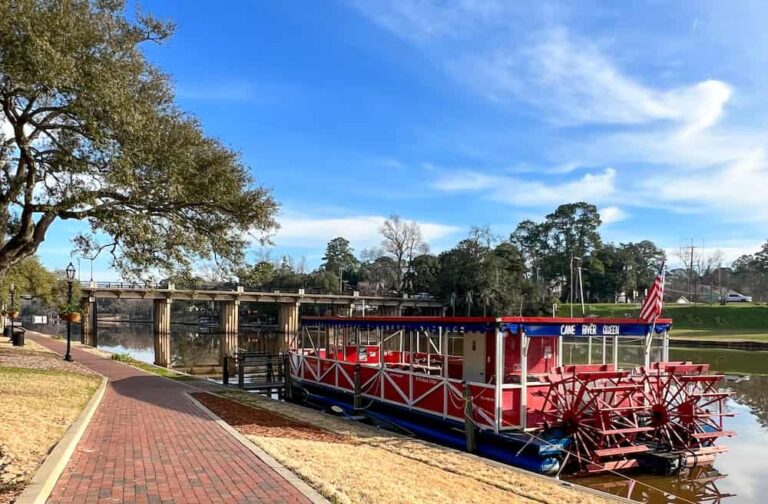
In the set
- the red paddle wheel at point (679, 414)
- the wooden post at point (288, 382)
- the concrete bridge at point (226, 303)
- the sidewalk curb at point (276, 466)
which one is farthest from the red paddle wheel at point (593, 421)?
the concrete bridge at point (226, 303)

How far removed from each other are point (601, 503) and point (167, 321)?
244 ft

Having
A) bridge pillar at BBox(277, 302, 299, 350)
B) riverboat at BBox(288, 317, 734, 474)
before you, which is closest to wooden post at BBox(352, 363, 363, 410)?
riverboat at BBox(288, 317, 734, 474)

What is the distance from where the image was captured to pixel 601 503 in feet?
31.0

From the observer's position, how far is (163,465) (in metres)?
8.79

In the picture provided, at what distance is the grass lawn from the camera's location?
62.9 meters

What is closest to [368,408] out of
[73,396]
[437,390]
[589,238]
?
[437,390]

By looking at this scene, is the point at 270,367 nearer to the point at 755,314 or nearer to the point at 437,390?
the point at 437,390

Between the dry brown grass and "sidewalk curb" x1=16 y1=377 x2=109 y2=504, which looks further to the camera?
the dry brown grass

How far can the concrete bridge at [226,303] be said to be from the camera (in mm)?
69250

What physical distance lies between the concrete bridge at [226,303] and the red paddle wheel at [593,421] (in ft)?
148

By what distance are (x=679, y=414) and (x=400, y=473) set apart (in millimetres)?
8851

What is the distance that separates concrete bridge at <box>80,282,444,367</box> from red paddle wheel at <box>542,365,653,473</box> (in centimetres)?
4508

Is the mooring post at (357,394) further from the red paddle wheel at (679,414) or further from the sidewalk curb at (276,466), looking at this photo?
the red paddle wheel at (679,414)

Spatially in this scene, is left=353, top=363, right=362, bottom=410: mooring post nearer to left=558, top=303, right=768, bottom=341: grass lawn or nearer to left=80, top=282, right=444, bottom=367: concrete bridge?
left=80, top=282, right=444, bottom=367: concrete bridge
